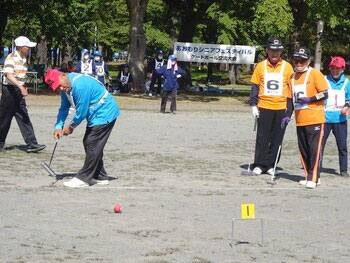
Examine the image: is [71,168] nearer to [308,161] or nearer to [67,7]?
[308,161]

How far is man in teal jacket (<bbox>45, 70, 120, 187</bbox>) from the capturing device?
36.0 feet

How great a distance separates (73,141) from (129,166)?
4.09 m

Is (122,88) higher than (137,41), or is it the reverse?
(137,41)

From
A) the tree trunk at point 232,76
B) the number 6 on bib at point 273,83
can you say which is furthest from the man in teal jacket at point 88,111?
the tree trunk at point 232,76

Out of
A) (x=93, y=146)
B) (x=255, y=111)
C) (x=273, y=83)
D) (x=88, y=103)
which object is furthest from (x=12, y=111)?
(x=273, y=83)

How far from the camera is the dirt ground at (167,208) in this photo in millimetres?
7883

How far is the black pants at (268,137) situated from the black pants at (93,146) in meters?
3.08

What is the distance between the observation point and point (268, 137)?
1359cm

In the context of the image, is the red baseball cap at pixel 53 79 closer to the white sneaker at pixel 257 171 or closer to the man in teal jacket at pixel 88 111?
the man in teal jacket at pixel 88 111

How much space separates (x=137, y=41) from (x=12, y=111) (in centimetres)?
2021

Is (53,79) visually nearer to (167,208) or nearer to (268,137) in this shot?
(167,208)

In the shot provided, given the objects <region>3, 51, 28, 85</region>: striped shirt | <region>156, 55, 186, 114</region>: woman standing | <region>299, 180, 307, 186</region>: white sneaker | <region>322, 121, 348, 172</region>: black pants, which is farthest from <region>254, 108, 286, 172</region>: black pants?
<region>156, 55, 186, 114</region>: woman standing

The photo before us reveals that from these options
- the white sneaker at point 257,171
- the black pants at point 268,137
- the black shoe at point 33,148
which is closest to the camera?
the black pants at point 268,137

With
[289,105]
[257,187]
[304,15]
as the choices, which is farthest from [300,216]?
[304,15]
